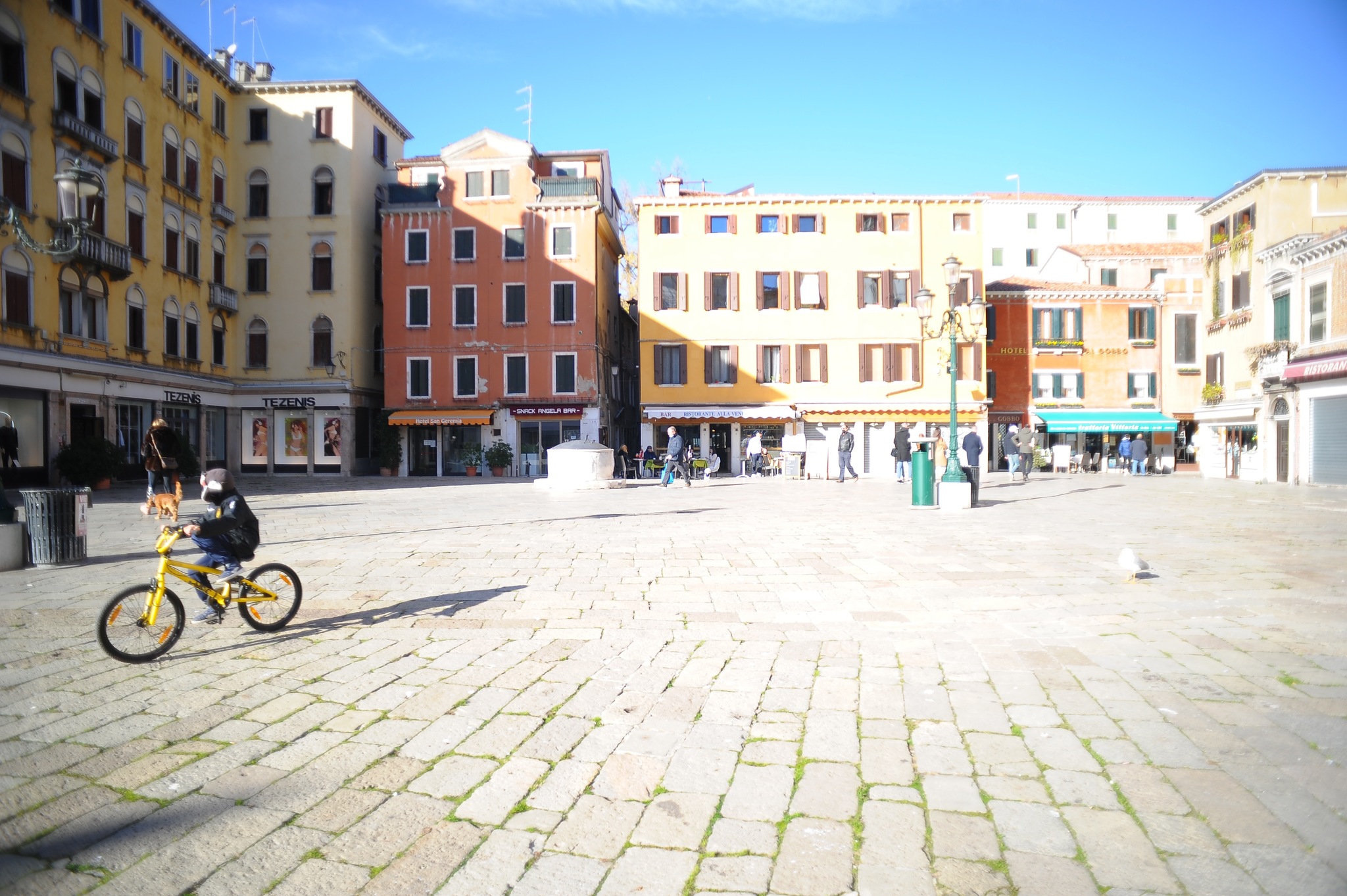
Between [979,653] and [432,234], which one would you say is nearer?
[979,653]

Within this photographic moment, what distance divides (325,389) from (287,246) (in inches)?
237

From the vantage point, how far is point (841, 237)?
3459 cm

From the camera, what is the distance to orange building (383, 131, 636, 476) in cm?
3388

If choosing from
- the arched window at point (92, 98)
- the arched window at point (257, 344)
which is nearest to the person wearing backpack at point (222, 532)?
the arched window at point (92, 98)

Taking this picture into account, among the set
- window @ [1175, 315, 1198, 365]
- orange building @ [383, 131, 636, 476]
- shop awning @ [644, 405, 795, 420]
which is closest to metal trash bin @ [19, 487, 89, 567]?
orange building @ [383, 131, 636, 476]

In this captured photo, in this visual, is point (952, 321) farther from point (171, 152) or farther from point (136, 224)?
point (171, 152)

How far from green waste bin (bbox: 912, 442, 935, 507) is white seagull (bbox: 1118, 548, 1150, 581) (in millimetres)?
7863

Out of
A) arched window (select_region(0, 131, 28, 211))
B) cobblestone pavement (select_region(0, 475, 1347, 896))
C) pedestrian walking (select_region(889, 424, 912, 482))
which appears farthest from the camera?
pedestrian walking (select_region(889, 424, 912, 482))

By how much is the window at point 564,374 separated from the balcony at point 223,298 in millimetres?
12766

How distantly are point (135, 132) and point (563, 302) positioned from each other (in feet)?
49.9

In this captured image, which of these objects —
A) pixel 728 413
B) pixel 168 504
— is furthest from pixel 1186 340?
pixel 168 504

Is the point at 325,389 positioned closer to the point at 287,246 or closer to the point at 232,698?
the point at 287,246

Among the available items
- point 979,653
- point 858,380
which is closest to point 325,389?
point 858,380

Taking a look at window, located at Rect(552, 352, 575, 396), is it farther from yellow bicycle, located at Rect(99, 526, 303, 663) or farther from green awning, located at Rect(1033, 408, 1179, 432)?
yellow bicycle, located at Rect(99, 526, 303, 663)
